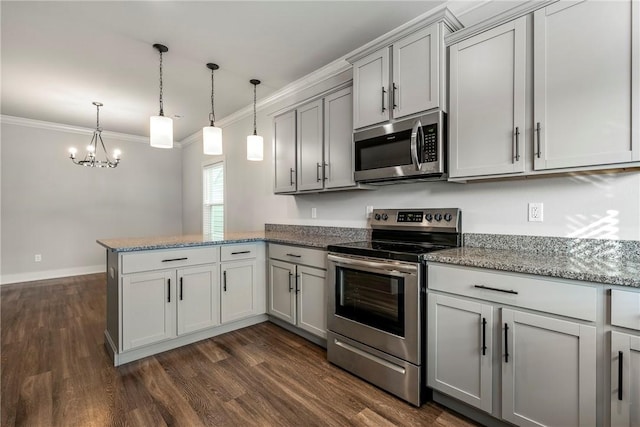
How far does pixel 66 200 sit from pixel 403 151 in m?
5.99

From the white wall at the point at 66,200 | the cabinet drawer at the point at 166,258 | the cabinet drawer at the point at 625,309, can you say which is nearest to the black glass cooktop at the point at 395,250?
the cabinet drawer at the point at 625,309

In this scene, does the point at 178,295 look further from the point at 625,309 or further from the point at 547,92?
the point at 547,92

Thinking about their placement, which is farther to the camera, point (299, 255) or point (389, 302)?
point (299, 255)

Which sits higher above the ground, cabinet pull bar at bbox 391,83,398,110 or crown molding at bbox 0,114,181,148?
crown molding at bbox 0,114,181,148

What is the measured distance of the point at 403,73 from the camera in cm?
224

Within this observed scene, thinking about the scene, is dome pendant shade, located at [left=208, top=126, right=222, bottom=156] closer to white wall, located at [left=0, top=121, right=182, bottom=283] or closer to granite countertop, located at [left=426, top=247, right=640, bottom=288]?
granite countertop, located at [left=426, top=247, right=640, bottom=288]

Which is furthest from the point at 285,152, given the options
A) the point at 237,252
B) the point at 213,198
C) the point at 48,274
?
the point at 48,274

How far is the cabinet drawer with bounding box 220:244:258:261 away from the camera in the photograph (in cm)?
A: 295

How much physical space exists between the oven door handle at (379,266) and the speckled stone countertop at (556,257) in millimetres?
138

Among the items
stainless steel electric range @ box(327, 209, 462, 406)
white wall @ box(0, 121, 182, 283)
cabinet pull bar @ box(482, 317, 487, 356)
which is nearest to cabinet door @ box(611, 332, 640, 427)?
cabinet pull bar @ box(482, 317, 487, 356)

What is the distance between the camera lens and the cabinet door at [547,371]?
1.37 meters

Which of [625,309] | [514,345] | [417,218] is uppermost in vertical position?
[417,218]

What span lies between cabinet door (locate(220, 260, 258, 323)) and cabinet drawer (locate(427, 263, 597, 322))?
1872mm

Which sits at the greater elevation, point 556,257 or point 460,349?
point 556,257
